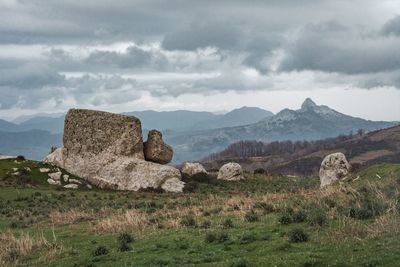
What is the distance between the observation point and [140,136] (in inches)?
2494

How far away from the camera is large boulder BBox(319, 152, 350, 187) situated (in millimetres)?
51925

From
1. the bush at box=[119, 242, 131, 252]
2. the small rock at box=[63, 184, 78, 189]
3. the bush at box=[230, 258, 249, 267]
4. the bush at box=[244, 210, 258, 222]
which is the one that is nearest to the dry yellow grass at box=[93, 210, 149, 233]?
the bush at box=[119, 242, 131, 252]

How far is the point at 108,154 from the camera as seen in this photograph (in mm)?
61688

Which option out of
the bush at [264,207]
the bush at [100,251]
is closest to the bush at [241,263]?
the bush at [100,251]

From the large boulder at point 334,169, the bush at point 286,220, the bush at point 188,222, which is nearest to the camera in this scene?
the bush at point 286,220

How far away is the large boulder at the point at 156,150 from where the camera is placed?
64.2 m

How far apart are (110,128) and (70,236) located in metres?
37.0

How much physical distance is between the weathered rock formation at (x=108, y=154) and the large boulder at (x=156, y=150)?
5.46ft

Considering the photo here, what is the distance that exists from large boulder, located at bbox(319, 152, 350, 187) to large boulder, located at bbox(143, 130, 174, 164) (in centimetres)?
2121

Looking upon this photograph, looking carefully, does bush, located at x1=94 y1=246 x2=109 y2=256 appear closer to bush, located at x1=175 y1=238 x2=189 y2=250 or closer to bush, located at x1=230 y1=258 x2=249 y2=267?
bush, located at x1=175 y1=238 x2=189 y2=250

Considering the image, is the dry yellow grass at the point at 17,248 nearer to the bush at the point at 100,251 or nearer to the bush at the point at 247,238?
the bush at the point at 100,251

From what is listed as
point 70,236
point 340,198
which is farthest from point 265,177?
point 70,236

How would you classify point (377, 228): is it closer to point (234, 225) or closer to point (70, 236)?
point (234, 225)

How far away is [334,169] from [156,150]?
23151mm
